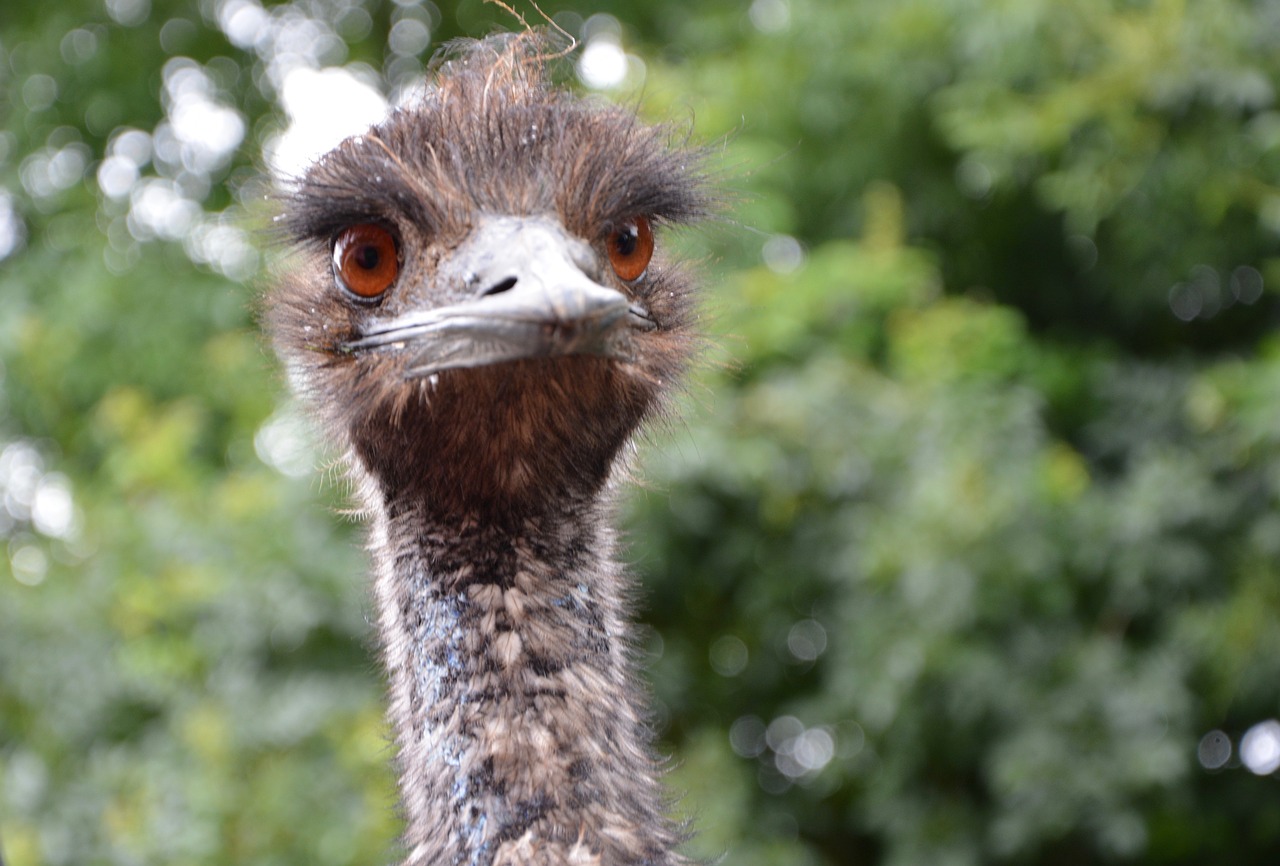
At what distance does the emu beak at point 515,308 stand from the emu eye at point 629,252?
126 millimetres

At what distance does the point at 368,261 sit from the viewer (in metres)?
1.66

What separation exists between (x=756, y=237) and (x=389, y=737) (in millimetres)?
2386

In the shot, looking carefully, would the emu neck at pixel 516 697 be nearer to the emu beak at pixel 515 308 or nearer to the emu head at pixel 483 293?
the emu head at pixel 483 293

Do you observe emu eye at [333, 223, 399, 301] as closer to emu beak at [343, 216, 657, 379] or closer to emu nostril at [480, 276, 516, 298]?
emu beak at [343, 216, 657, 379]

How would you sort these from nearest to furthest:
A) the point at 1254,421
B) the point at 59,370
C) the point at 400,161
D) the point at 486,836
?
the point at 486,836
the point at 400,161
the point at 1254,421
the point at 59,370

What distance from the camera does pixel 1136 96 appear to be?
149 inches

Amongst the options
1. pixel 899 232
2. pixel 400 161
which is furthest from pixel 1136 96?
pixel 400 161

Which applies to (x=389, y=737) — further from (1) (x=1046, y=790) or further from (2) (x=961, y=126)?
(2) (x=961, y=126)

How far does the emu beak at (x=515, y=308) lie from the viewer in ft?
4.52

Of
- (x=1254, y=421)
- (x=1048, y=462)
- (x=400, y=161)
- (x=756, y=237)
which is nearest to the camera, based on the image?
(x=400, y=161)

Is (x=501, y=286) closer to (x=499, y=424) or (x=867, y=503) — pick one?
(x=499, y=424)

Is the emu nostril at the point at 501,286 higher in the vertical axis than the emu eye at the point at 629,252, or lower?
higher

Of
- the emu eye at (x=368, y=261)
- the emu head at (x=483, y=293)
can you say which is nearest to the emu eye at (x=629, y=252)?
the emu head at (x=483, y=293)

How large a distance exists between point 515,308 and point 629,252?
1.14 feet
